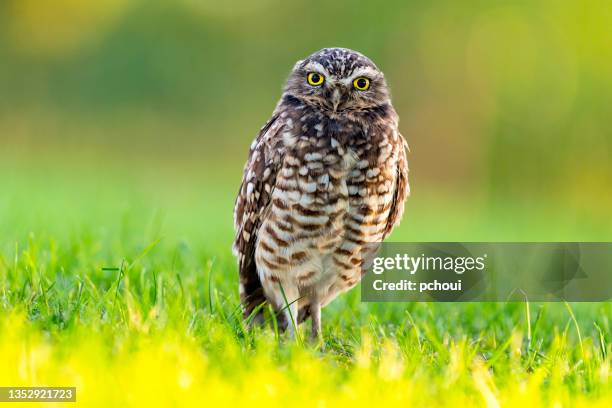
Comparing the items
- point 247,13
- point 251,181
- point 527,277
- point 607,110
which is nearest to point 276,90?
point 247,13

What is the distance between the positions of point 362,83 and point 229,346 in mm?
1604

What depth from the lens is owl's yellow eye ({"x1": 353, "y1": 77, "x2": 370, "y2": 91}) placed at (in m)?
4.12

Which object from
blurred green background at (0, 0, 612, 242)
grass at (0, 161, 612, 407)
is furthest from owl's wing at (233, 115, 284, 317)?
blurred green background at (0, 0, 612, 242)

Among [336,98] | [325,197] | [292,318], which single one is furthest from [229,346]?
[336,98]

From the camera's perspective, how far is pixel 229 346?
3.17 m

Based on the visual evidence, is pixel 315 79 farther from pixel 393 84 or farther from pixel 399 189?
pixel 393 84

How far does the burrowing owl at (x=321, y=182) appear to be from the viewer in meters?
3.95

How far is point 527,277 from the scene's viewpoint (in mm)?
5797

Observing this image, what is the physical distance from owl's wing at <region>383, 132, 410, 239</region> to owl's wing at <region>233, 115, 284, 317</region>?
62 centimetres

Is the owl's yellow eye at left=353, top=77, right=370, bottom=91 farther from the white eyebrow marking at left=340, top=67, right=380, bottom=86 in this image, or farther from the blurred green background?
the blurred green background

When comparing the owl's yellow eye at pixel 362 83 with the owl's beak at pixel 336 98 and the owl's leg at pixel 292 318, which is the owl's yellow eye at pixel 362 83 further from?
the owl's leg at pixel 292 318

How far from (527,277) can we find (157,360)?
11.8 ft

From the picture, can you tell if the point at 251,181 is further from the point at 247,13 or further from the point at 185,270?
the point at 247,13

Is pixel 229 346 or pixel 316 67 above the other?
pixel 316 67
